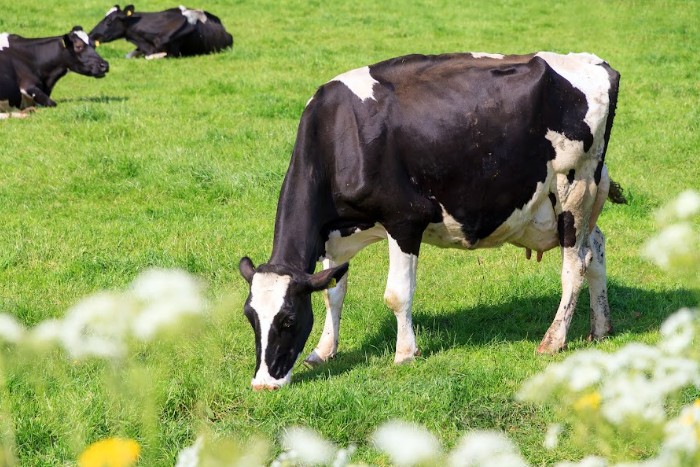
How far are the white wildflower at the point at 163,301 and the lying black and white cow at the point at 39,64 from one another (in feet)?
48.9

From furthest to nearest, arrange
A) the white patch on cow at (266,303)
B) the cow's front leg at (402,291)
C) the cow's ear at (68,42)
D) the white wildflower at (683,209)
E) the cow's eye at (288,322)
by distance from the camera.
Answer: the cow's ear at (68,42) < the cow's front leg at (402,291) < the cow's eye at (288,322) < the white patch on cow at (266,303) < the white wildflower at (683,209)

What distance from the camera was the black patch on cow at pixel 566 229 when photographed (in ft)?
26.8

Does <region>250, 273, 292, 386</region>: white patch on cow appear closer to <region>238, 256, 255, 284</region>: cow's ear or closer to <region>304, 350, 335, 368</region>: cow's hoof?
<region>238, 256, 255, 284</region>: cow's ear

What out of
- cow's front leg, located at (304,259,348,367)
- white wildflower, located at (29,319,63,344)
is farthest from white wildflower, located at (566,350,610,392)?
cow's front leg, located at (304,259,348,367)

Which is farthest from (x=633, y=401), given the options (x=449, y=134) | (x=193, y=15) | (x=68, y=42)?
(x=193, y=15)

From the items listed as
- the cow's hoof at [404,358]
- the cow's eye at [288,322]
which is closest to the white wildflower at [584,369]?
the cow's eye at [288,322]

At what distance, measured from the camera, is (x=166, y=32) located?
879 inches

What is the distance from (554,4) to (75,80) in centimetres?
1163

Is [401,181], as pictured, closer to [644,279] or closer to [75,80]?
[644,279]

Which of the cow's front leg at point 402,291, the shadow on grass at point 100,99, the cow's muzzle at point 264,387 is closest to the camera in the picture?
the cow's muzzle at point 264,387

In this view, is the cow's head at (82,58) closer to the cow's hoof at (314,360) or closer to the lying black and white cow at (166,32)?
the lying black and white cow at (166,32)

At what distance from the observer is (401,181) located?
7.64 m

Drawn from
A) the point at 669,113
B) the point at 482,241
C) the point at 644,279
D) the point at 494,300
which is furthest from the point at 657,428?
the point at 669,113

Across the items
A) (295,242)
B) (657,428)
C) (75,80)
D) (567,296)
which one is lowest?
(75,80)
